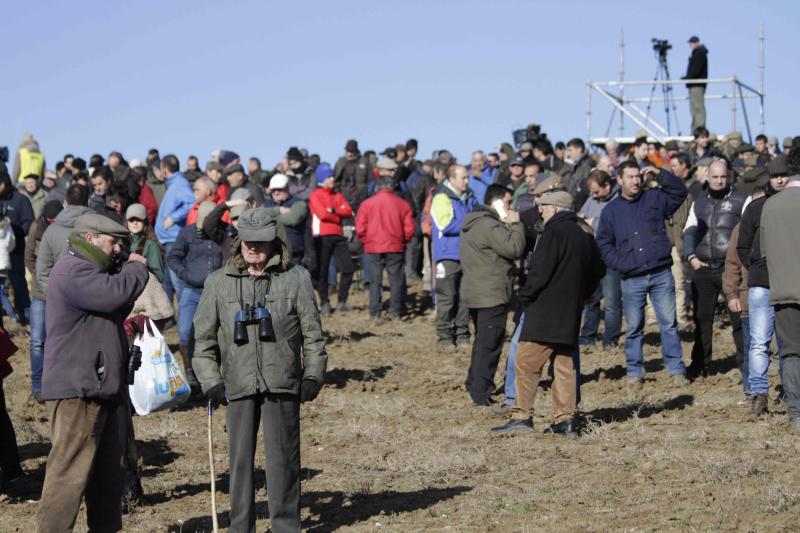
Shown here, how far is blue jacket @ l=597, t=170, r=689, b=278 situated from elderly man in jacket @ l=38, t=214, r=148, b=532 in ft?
21.6

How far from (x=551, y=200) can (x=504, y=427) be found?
2.08 meters

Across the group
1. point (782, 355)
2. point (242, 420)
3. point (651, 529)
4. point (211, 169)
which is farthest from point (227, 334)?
point (211, 169)

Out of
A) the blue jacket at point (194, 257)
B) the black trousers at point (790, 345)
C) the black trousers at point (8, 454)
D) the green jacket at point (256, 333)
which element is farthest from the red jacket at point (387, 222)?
the green jacket at point (256, 333)

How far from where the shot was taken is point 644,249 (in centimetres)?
1271

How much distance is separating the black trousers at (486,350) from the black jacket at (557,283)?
1.91 metres

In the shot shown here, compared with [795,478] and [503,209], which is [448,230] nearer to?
[503,209]

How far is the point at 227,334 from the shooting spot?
291 inches

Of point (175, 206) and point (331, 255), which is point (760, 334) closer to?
point (175, 206)

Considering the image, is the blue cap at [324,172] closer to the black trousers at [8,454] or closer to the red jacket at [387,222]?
the red jacket at [387,222]

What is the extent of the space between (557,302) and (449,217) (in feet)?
18.1

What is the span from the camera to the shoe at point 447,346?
16.3 meters

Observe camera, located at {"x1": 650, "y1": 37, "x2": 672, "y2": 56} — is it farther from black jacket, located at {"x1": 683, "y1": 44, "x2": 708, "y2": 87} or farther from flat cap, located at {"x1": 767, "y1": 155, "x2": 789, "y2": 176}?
flat cap, located at {"x1": 767, "y1": 155, "x2": 789, "y2": 176}

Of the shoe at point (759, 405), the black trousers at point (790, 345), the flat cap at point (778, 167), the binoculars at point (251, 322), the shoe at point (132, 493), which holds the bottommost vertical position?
the shoe at point (132, 493)

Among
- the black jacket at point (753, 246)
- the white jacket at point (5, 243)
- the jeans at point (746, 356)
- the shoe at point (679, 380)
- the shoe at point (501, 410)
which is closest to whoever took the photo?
the black jacket at point (753, 246)
